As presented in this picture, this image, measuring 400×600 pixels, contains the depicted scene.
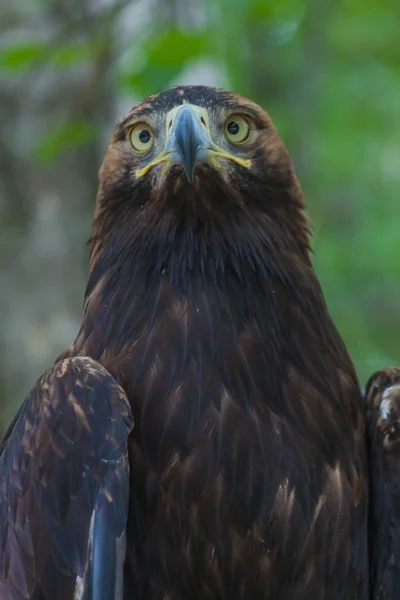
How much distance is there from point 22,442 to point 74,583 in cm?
54

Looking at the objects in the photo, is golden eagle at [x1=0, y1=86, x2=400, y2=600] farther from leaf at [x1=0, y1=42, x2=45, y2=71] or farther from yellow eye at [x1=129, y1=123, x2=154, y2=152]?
leaf at [x1=0, y1=42, x2=45, y2=71]

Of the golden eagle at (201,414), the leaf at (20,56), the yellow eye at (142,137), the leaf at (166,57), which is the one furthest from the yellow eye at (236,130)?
the leaf at (20,56)

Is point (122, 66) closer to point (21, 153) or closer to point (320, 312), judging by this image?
point (21, 153)

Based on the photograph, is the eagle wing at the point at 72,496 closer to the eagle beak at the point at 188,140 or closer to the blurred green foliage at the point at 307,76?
the eagle beak at the point at 188,140

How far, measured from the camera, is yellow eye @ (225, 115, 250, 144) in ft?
13.0

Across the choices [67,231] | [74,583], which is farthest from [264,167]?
[67,231]

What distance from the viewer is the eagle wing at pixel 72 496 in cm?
337

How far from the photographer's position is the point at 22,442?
362 centimetres

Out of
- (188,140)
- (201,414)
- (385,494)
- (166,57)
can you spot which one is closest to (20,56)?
(166,57)

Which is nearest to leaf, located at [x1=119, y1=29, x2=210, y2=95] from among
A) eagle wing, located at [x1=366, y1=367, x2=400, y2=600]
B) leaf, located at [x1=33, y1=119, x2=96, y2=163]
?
leaf, located at [x1=33, y1=119, x2=96, y2=163]

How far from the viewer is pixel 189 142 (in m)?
3.60

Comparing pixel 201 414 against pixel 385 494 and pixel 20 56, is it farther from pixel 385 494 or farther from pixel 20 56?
pixel 20 56

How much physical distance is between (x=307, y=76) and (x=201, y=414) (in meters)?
2.85

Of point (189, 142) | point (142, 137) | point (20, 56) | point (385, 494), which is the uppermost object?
point (20, 56)
